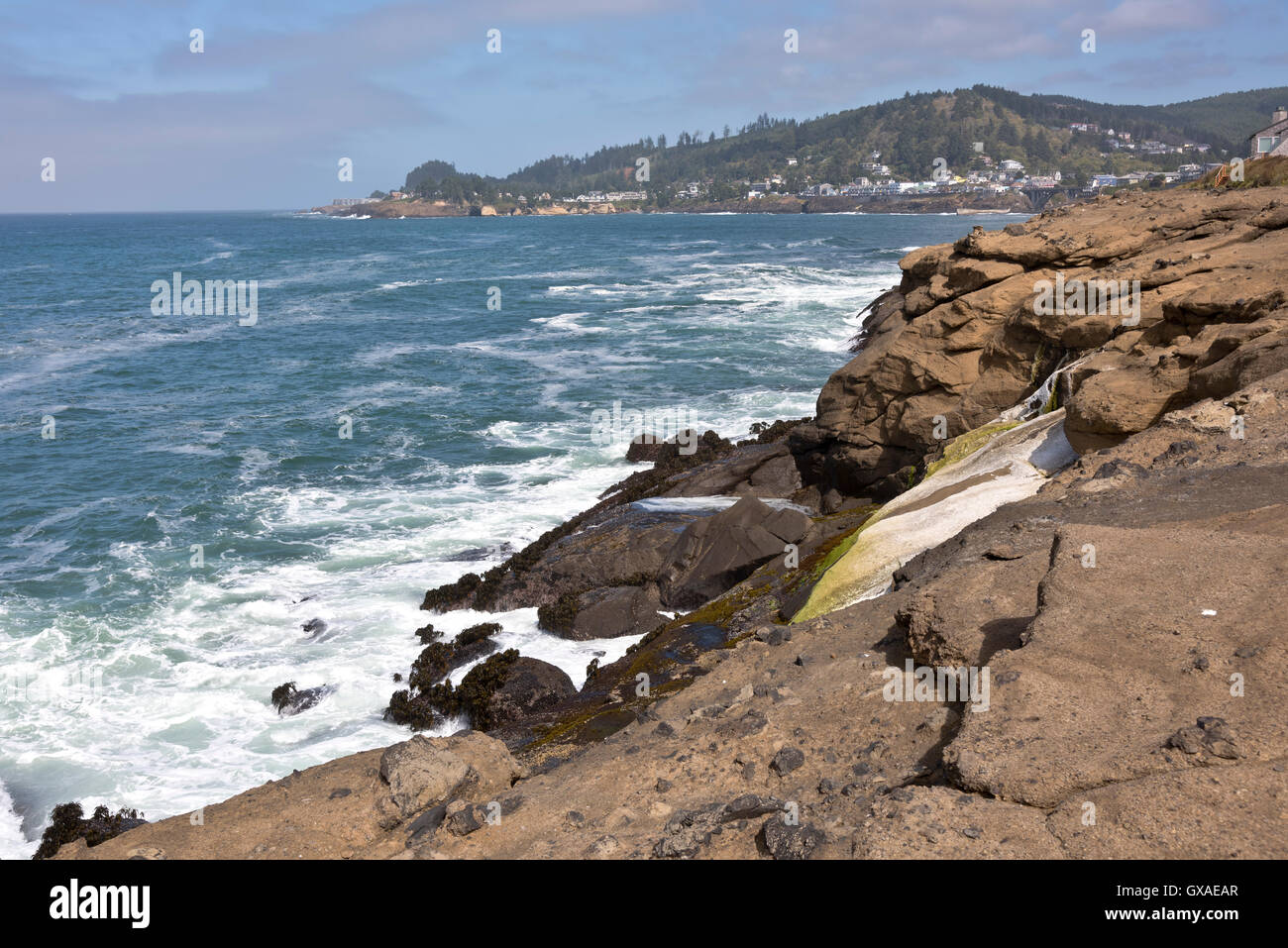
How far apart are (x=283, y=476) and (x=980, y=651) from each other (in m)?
26.6

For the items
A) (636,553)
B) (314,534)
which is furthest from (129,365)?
(636,553)

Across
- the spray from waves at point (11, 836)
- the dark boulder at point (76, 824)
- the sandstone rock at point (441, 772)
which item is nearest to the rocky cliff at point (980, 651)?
the sandstone rock at point (441, 772)

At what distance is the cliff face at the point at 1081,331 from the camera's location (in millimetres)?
12805

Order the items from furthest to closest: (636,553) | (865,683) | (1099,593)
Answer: (636,553)
(865,683)
(1099,593)

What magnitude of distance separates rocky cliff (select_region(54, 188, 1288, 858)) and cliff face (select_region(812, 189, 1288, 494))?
0.08 metres

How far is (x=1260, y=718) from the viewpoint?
17.9ft

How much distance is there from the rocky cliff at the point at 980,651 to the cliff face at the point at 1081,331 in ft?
0.26

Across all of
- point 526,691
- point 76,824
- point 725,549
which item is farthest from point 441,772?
point 725,549

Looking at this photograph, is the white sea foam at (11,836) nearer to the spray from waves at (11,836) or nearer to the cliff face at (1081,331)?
the spray from waves at (11,836)

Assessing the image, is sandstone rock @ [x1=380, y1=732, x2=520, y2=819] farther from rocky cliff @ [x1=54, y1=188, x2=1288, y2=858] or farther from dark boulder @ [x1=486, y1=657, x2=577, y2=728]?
dark boulder @ [x1=486, y1=657, x2=577, y2=728]

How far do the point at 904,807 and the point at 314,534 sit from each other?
21.6m

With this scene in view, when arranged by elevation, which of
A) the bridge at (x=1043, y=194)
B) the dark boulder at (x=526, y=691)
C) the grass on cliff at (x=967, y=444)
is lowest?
the dark boulder at (x=526, y=691)
